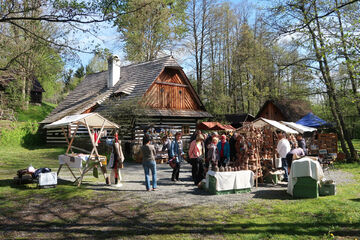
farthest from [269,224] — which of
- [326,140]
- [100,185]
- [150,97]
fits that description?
[150,97]

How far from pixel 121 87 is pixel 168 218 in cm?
1942

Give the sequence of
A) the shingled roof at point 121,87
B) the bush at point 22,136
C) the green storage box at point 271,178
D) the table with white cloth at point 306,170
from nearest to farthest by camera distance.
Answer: the table with white cloth at point 306,170 → the green storage box at point 271,178 → the shingled roof at point 121,87 → the bush at point 22,136

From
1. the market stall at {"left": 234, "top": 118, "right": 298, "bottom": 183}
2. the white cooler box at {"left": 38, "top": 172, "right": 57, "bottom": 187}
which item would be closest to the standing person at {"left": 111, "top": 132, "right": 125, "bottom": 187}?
the white cooler box at {"left": 38, "top": 172, "right": 57, "bottom": 187}

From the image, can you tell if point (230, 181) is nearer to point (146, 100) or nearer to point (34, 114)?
point (146, 100)

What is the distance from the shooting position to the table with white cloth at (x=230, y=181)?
870cm

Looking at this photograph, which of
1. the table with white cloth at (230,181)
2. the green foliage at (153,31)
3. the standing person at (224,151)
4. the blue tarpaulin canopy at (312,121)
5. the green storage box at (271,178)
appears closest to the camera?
the table with white cloth at (230,181)

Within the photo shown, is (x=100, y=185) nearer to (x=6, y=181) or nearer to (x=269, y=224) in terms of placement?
(x=6, y=181)

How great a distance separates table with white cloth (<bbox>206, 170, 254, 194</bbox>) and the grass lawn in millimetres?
1112

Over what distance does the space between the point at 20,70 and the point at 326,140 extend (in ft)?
55.2

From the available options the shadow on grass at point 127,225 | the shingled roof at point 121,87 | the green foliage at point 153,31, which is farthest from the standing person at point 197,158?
the green foliage at point 153,31

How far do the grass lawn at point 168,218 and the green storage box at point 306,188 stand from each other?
0.82 feet

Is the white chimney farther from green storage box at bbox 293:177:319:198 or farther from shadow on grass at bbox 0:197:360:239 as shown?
green storage box at bbox 293:177:319:198

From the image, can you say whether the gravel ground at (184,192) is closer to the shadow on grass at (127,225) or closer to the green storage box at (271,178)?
Answer: the green storage box at (271,178)

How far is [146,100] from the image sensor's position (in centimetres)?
2258
